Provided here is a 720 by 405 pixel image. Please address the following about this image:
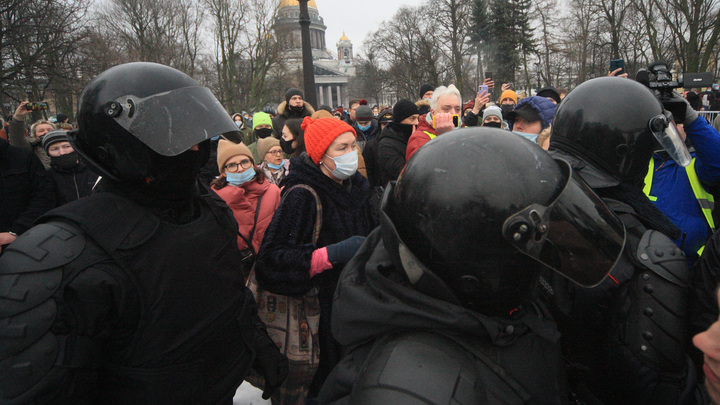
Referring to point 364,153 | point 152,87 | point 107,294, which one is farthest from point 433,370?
point 364,153

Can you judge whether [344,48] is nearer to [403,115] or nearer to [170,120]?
[403,115]

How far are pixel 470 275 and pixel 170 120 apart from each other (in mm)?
1182

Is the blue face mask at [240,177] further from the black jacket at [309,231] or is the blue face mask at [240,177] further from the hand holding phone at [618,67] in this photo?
the hand holding phone at [618,67]

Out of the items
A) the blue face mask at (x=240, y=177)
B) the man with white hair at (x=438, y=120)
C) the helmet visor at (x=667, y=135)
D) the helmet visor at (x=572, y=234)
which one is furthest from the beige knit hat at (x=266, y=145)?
the helmet visor at (x=572, y=234)

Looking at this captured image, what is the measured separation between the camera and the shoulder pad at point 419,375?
905 millimetres

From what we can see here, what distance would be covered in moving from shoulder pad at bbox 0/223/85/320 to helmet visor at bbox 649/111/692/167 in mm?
2231

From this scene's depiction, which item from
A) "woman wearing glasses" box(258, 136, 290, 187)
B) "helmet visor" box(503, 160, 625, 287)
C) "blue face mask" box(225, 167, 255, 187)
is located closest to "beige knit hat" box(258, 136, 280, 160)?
"woman wearing glasses" box(258, 136, 290, 187)

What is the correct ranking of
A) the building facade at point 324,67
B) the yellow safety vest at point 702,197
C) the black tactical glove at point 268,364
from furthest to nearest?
1. the building facade at point 324,67
2. the yellow safety vest at point 702,197
3. the black tactical glove at point 268,364

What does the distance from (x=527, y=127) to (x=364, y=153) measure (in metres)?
1.84

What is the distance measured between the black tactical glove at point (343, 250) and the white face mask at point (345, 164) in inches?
17.8

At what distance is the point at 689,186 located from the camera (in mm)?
2459

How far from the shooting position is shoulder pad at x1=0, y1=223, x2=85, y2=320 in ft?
3.91

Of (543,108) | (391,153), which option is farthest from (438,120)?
(543,108)

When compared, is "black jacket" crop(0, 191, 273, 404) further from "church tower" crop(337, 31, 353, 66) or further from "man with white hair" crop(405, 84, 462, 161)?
"church tower" crop(337, 31, 353, 66)
